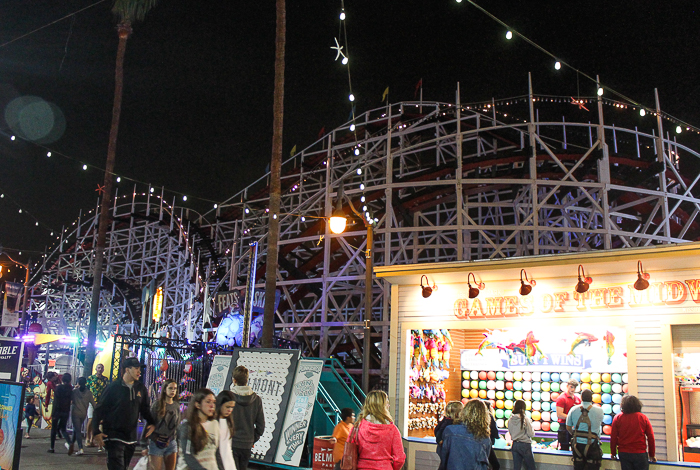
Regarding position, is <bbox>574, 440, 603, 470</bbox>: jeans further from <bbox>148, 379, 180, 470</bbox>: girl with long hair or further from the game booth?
<bbox>148, 379, 180, 470</bbox>: girl with long hair

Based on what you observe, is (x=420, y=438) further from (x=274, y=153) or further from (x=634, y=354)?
(x=274, y=153)

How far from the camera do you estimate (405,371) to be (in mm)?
9508

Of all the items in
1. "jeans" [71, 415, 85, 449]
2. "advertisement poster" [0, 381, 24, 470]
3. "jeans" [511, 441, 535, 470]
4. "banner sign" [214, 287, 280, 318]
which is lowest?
"jeans" [71, 415, 85, 449]

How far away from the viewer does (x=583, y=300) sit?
841 cm

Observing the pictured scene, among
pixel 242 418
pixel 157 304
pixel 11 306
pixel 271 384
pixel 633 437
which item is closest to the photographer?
pixel 242 418

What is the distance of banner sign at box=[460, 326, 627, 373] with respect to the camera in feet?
28.3

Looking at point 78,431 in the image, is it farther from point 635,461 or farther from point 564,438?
point 635,461

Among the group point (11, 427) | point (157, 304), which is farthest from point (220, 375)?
point (157, 304)

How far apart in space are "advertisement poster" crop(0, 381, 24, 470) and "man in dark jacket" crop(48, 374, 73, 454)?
19.5ft

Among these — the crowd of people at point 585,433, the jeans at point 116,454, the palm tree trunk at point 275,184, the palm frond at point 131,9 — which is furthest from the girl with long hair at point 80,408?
the palm frond at point 131,9

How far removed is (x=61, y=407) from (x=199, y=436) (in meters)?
8.92

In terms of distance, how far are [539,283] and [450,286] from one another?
1.43 meters

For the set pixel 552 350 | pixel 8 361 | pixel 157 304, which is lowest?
pixel 8 361

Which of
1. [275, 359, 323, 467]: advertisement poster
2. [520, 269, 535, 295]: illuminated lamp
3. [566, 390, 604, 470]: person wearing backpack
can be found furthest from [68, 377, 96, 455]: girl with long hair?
[566, 390, 604, 470]: person wearing backpack
